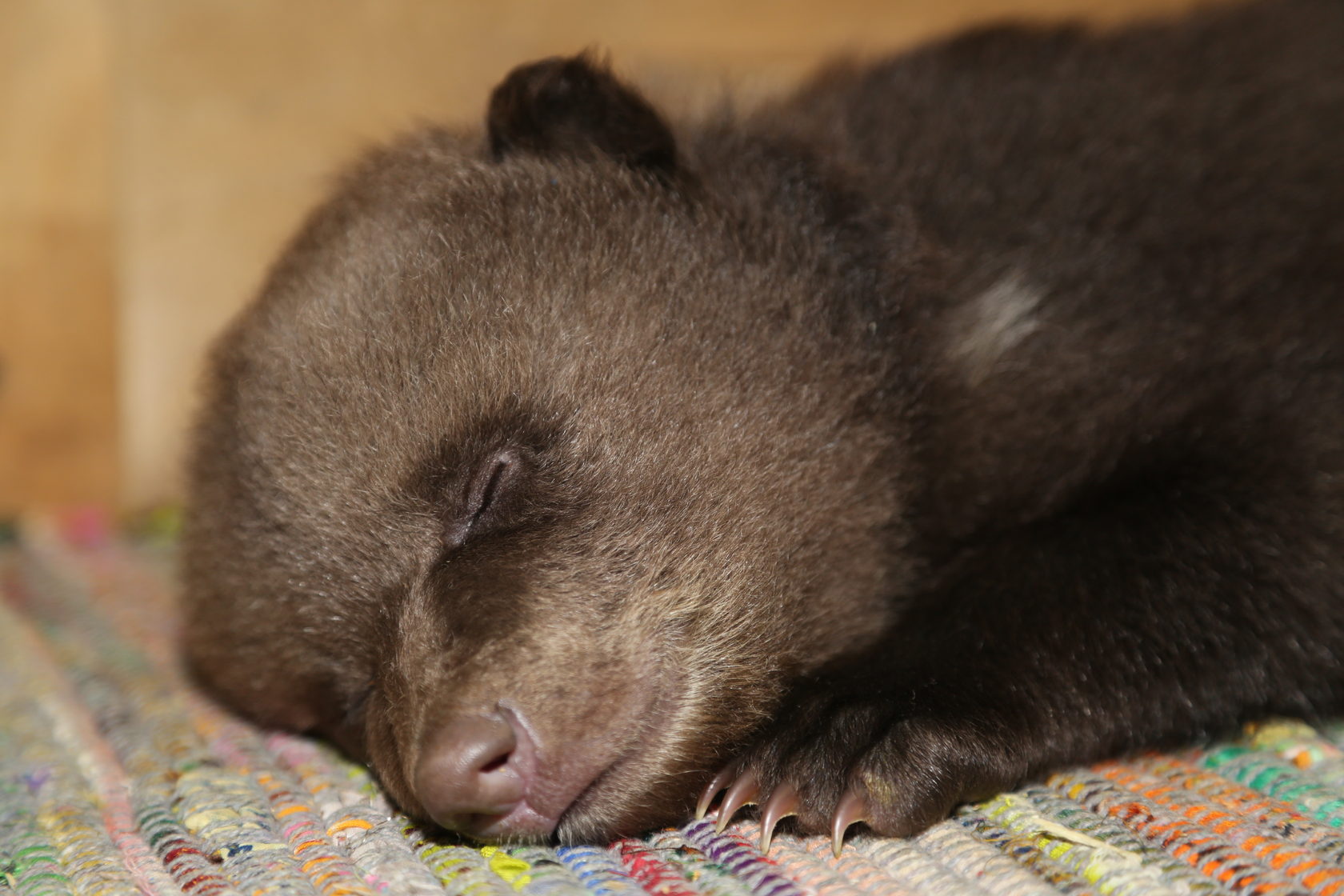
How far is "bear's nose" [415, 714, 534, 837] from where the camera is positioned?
1743mm

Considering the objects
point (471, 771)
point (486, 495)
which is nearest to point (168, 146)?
point (486, 495)

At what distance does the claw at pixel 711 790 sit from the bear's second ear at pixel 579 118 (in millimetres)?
1024

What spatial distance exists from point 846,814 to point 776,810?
97 mm

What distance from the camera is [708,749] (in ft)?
6.46

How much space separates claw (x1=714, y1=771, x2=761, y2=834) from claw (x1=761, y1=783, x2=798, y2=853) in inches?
2.0

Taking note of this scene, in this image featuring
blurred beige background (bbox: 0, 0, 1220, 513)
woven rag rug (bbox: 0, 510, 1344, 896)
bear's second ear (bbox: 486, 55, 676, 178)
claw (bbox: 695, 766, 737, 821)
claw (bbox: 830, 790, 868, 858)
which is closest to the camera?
woven rag rug (bbox: 0, 510, 1344, 896)

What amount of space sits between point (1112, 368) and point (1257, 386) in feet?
0.80

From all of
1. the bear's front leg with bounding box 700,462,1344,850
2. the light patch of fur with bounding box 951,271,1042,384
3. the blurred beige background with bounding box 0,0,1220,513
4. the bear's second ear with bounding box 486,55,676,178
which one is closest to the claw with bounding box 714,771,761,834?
the bear's front leg with bounding box 700,462,1344,850

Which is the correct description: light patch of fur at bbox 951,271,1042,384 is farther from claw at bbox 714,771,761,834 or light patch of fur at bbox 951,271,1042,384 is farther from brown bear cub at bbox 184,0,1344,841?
claw at bbox 714,771,761,834

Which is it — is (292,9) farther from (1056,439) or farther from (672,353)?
(1056,439)

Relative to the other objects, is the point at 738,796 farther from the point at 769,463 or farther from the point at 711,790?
the point at 769,463

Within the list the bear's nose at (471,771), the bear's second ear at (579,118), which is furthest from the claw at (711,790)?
the bear's second ear at (579,118)

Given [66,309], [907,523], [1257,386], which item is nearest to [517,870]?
[907,523]

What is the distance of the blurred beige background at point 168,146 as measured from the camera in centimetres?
360
